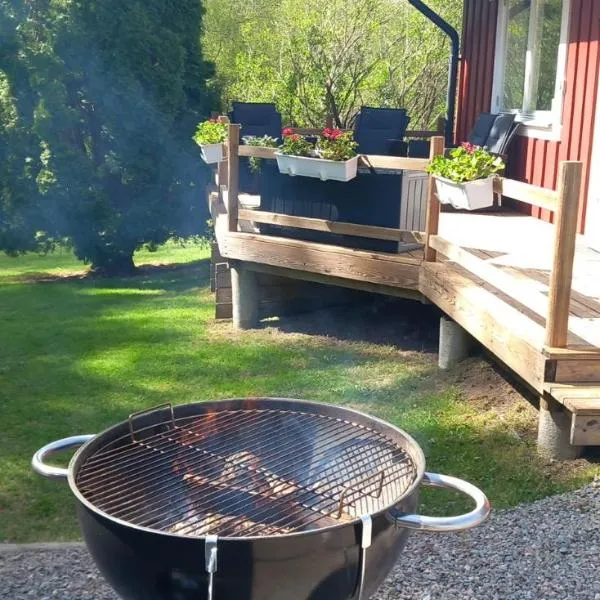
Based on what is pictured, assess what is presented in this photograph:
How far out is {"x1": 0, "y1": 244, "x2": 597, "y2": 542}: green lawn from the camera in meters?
4.49

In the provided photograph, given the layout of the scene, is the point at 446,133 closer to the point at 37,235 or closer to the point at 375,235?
the point at 375,235

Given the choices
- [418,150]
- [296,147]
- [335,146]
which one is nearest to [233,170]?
[296,147]

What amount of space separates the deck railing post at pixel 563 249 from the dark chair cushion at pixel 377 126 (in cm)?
464

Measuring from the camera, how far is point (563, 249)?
3.94 m

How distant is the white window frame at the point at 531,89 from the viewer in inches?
285

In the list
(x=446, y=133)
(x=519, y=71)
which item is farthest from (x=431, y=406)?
(x=446, y=133)

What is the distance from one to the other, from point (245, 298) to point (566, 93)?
3.28 m

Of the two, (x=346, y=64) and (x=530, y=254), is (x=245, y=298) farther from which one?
(x=346, y=64)

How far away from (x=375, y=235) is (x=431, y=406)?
1.38m

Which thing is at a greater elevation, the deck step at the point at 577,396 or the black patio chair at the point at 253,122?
the black patio chair at the point at 253,122

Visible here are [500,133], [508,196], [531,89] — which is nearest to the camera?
[508,196]

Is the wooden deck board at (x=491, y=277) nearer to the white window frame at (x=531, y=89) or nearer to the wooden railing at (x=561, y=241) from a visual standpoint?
the wooden railing at (x=561, y=241)

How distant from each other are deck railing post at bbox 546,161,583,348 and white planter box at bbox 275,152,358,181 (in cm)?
249

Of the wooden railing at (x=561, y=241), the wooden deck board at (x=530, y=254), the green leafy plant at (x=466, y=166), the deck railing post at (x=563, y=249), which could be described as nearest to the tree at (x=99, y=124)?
the wooden deck board at (x=530, y=254)
